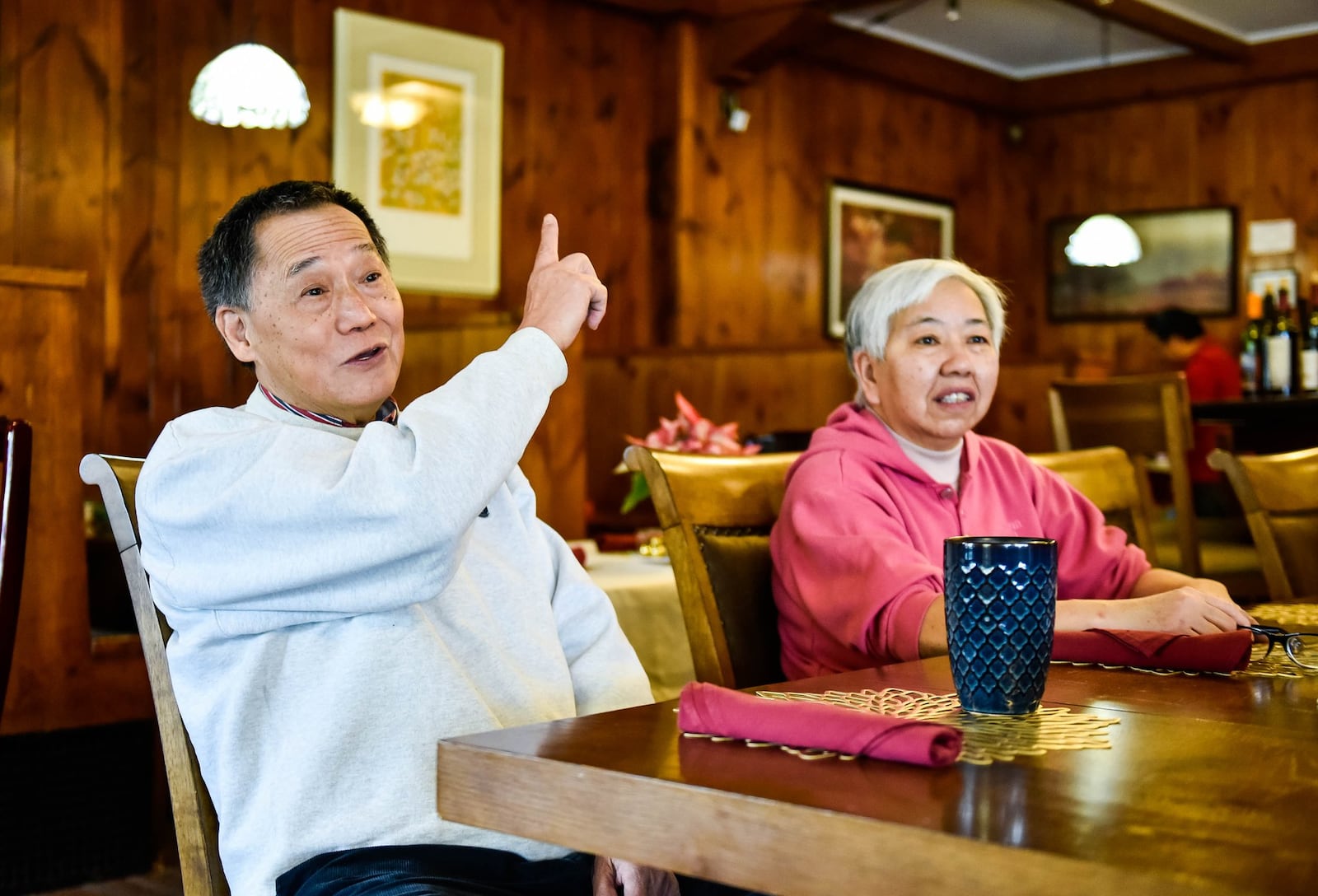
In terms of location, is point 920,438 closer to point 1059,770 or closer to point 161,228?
point 1059,770

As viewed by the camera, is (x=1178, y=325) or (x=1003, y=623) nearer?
(x=1003, y=623)

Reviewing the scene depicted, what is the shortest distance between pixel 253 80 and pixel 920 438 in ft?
9.57

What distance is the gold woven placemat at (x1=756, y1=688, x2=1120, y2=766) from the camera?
933 millimetres

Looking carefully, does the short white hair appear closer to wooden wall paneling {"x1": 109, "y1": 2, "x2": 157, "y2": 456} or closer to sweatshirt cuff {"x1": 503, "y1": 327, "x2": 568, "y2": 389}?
sweatshirt cuff {"x1": 503, "y1": 327, "x2": 568, "y2": 389}

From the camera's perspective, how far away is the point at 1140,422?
154 inches

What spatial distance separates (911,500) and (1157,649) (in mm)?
680

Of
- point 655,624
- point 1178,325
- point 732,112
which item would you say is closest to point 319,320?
point 655,624

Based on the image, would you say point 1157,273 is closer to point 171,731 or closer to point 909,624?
point 909,624

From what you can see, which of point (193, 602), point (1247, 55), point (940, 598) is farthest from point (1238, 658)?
point (1247, 55)

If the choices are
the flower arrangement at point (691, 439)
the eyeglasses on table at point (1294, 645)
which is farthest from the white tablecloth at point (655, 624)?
the eyeglasses on table at point (1294, 645)

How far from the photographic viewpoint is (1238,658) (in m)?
1.26

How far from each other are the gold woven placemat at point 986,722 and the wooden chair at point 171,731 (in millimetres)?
590

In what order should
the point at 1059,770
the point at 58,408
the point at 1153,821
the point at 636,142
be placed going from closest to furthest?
the point at 1153,821 < the point at 1059,770 < the point at 58,408 < the point at 636,142

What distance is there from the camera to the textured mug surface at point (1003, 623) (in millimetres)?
1039
